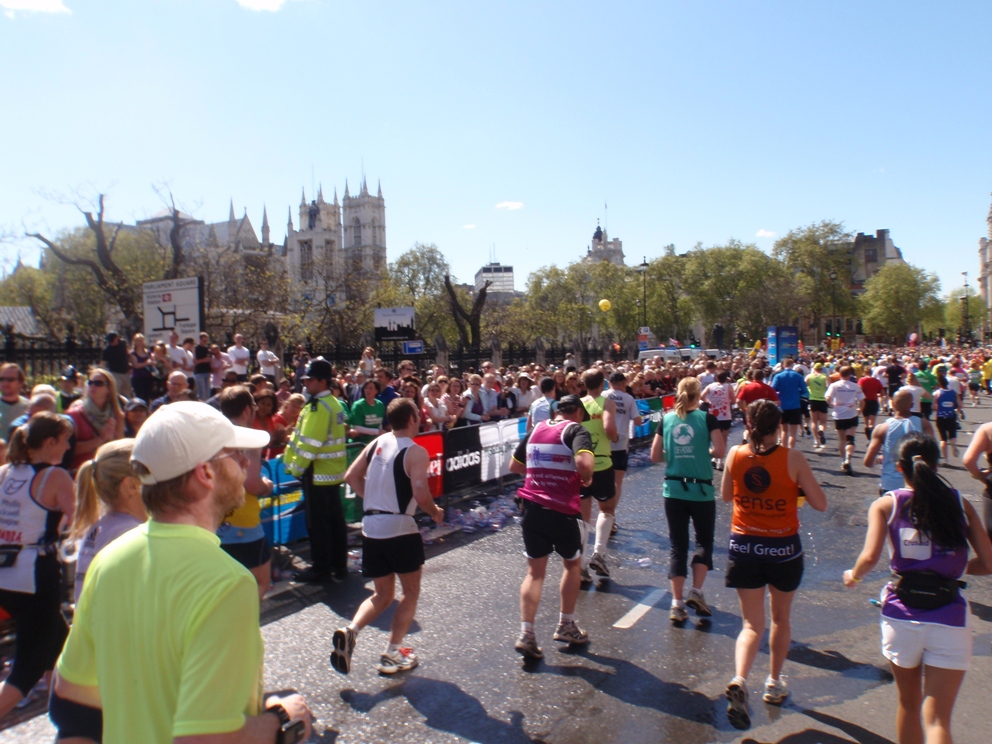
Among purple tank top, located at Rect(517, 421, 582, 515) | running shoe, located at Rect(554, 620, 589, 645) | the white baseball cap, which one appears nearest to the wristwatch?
the white baseball cap

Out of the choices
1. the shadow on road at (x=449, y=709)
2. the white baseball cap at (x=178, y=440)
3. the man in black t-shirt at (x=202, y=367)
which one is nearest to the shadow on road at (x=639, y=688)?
the shadow on road at (x=449, y=709)

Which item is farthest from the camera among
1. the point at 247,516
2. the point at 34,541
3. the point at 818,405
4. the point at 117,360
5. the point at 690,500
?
the point at 818,405

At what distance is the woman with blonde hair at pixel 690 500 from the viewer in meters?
5.81

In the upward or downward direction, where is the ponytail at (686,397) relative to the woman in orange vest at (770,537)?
upward

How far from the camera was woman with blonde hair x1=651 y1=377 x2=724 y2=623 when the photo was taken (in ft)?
19.1

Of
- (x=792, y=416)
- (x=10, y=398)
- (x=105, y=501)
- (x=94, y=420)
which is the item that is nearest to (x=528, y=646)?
(x=105, y=501)

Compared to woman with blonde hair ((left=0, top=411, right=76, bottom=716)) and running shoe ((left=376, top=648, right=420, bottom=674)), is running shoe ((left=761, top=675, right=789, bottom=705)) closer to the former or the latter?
running shoe ((left=376, top=648, right=420, bottom=674))

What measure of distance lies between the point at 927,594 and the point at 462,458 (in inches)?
305

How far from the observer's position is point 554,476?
17.8 feet

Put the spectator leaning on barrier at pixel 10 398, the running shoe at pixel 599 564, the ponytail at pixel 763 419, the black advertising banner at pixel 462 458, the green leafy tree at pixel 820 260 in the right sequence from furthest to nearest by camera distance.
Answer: the green leafy tree at pixel 820 260 < the black advertising banner at pixel 462 458 < the spectator leaning on barrier at pixel 10 398 < the running shoe at pixel 599 564 < the ponytail at pixel 763 419

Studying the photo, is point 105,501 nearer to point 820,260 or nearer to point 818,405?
point 818,405

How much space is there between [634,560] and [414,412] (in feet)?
12.1

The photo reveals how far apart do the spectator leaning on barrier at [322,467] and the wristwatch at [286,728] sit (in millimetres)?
4910

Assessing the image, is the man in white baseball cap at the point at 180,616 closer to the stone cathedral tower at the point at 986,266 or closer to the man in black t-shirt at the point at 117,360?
the man in black t-shirt at the point at 117,360
